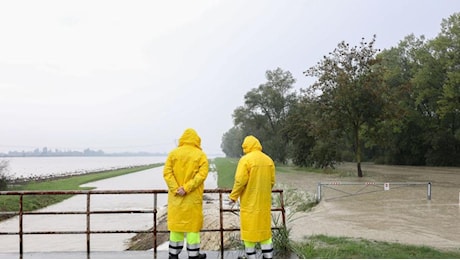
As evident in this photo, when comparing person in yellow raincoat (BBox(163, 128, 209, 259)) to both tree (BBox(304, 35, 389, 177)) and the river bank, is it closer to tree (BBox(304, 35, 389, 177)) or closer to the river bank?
the river bank

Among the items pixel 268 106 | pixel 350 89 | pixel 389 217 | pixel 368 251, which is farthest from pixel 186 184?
pixel 268 106

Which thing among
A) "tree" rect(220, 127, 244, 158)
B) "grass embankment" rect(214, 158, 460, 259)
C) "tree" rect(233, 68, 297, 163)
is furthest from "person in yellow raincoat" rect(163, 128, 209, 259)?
"tree" rect(220, 127, 244, 158)

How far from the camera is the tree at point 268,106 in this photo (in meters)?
65.9

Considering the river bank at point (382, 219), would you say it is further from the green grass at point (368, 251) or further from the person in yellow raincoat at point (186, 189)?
the person in yellow raincoat at point (186, 189)

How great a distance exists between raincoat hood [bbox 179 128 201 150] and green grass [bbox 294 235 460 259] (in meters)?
2.92

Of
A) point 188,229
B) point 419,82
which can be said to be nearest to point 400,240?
point 188,229

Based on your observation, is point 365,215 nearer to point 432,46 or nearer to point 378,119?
point 378,119

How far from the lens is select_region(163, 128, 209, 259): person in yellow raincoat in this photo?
18.9 feet

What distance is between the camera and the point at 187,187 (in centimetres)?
571

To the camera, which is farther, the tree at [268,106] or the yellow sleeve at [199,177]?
the tree at [268,106]

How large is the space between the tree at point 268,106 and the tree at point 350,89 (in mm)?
30927

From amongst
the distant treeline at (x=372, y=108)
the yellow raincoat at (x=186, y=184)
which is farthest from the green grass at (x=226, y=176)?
the yellow raincoat at (x=186, y=184)

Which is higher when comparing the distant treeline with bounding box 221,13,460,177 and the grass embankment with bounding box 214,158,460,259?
the distant treeline with bounding box 221,13,460,177

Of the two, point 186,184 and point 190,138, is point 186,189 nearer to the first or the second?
point 186,184
